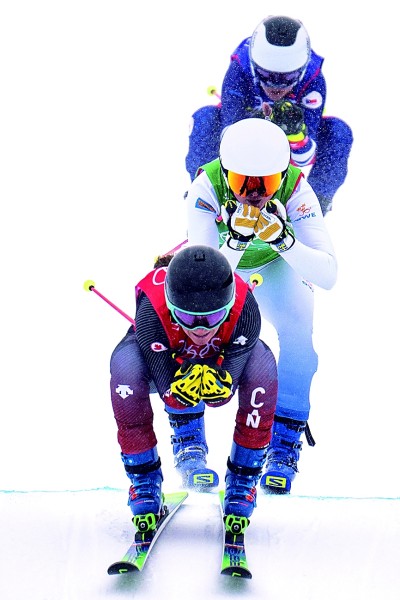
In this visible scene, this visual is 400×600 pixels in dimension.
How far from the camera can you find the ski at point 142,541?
4.61 metres

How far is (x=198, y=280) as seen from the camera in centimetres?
447

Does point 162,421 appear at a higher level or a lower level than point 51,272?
lower

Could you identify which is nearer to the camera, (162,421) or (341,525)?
(341,525)

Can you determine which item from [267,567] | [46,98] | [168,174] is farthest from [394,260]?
Result: [267,567]

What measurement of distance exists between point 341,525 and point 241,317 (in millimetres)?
1175

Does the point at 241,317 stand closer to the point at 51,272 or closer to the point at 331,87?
the point at 51,272

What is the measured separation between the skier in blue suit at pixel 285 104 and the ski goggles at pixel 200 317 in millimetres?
2957

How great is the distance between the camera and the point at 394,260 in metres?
11.7

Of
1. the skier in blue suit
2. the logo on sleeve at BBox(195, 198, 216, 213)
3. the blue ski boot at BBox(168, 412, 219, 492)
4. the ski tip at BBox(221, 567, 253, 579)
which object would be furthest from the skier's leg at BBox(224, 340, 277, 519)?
the skier in blue suit

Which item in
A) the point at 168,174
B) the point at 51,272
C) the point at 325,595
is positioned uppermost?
the point at 168,174

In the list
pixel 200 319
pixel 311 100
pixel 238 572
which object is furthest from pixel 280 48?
pixel 238 572

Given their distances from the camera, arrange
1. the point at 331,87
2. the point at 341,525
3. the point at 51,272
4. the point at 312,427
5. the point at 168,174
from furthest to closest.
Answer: the point at 331,87, the point at 168,174, the point at 51,272, the point at 312,427, the point at 341,525

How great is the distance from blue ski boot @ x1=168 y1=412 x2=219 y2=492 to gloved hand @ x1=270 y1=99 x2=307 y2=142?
87.4 inches

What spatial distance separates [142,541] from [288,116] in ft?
11.6
